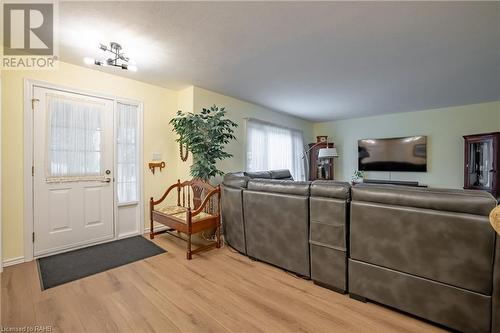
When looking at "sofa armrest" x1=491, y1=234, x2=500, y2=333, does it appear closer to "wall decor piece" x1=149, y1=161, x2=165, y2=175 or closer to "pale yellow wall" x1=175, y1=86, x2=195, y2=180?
"pale yellow wall" x1=175, y1=86, x2=195, y2=180

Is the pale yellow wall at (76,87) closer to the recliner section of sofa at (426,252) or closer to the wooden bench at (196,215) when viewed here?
the wooden bench at (196,215)

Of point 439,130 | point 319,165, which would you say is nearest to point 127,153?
point 319,165

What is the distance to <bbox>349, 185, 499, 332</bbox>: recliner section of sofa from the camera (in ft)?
4.41

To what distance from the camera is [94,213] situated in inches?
118

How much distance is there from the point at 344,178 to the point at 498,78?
356cm

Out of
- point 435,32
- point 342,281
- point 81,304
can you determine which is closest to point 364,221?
point 342,281

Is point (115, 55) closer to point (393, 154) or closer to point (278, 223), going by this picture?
point (278, 223)

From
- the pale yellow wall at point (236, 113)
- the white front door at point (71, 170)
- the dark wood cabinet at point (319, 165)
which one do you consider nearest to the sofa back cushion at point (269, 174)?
the pale yellow wall at point (236, 113)

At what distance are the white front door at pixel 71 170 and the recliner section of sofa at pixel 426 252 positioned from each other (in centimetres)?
313

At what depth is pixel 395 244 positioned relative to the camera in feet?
5.27

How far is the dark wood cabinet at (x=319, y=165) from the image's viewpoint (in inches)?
241

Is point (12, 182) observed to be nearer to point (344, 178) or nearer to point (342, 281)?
point (342, 281)

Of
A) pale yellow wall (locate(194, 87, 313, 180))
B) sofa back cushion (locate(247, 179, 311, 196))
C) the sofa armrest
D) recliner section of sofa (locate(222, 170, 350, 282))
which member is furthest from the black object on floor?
the sofa armrest

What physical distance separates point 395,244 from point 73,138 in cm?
361
